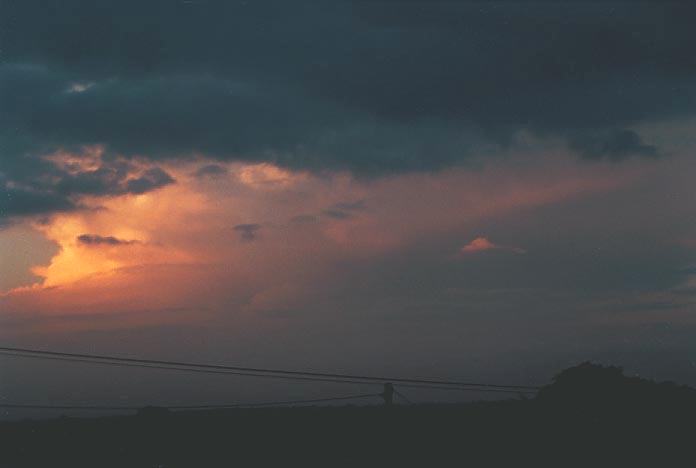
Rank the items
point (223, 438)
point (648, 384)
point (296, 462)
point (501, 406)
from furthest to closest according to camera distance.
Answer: point (501, 406) → point (648, 384) → point (223, 438) → point (296, 462)

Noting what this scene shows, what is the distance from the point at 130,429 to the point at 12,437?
5.03 m

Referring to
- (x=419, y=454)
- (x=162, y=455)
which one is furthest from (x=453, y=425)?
(x=162, y=455)

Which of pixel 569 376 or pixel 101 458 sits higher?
pixel 569 376

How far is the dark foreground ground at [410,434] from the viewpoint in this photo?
32.4 metres

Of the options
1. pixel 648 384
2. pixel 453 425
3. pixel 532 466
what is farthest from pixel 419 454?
pixel 648 384

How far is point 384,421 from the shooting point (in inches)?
1574

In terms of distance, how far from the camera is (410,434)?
36781 mm

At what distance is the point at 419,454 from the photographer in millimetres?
33000

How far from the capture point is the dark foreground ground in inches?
1277

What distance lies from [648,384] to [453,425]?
1036 cm

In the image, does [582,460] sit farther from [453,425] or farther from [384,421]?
[384,421]

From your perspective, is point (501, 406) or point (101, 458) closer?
point (101, 458)

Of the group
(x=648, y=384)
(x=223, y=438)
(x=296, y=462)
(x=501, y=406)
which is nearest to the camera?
(x=296, y=462)

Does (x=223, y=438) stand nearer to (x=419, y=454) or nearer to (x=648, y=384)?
(x=419, y=454)
